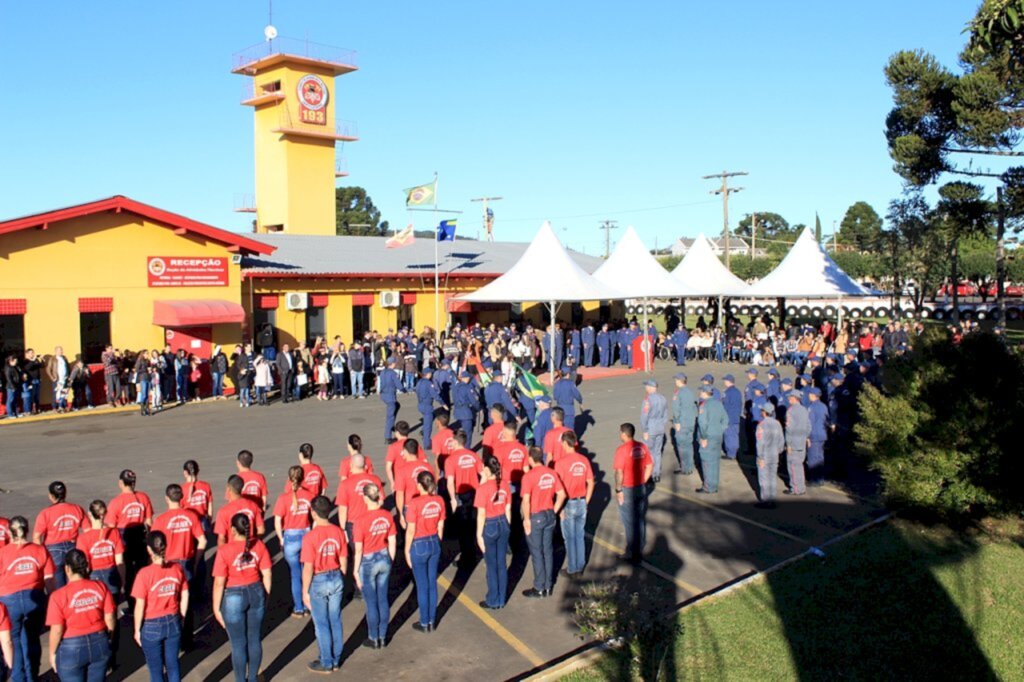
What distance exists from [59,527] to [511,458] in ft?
15.2

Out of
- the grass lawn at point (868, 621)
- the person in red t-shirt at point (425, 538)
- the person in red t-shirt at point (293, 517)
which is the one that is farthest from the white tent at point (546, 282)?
the person in red t-shirt at point (425, 538)

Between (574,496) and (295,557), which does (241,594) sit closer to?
(295,557)

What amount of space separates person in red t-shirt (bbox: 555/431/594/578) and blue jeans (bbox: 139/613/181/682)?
4045mm

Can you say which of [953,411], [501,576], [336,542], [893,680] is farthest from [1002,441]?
[336,542]

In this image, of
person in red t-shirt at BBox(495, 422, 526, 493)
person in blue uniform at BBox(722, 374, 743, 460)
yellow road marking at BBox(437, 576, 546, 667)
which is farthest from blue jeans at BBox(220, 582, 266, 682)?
person in blue uniform at BBox(722, 374, 743, 460)

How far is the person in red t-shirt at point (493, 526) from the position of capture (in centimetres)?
821

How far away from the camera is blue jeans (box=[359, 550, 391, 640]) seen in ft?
24.3

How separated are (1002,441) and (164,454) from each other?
525 inches

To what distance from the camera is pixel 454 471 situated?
9492 millimetres

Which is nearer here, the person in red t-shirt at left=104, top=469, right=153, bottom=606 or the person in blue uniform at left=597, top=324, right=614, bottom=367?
the person in red t-shirt at left=104, top=469, right=153, bottom=606

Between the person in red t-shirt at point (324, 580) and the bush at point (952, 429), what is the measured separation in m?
7.62

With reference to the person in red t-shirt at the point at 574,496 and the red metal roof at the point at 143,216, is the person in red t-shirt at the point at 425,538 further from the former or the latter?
the red metal roof at the point at 143,216

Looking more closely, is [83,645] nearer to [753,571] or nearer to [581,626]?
[581,626]

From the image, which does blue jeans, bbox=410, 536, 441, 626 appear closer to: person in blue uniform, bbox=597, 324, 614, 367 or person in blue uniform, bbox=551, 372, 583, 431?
person in blue uniform, bbox=551, 372, 583, 431
